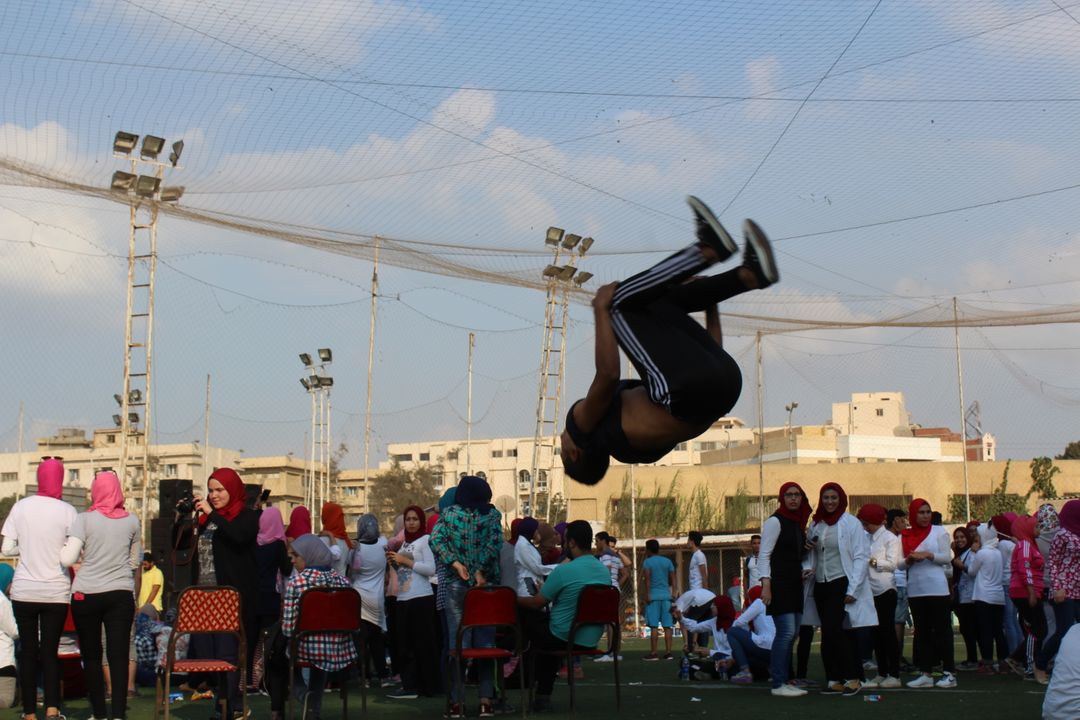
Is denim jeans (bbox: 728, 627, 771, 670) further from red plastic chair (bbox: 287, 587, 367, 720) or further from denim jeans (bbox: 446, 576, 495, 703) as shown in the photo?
red plastic chair (bbox: 287, 587, 367, 720)

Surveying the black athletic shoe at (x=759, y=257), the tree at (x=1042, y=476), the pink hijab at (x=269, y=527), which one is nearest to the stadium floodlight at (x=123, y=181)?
the pink hijab at (x=269, y=527)

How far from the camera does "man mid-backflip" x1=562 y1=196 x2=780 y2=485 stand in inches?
225

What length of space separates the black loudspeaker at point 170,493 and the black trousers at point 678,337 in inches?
445

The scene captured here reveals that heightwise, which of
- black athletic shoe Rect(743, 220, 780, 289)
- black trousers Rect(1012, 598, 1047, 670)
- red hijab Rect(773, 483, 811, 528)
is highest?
black athletic shoe Rect(743, 220, 780, 289)

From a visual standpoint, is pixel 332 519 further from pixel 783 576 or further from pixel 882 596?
pixel 882 596

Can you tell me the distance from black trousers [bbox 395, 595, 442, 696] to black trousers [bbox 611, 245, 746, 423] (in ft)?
19.6

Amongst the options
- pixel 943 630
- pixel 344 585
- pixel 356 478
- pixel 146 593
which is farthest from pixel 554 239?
pixel 356 478

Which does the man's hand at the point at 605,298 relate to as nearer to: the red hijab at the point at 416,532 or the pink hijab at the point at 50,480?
the pink hijab at the point at 50,480


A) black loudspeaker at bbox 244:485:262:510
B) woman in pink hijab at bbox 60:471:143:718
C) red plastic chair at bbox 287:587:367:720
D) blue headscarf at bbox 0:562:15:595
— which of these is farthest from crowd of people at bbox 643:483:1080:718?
blue headscarf at bbox 0:562:15:595

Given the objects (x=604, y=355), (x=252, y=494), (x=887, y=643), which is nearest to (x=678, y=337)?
(x=604, y=355)

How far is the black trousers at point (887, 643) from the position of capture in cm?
1186

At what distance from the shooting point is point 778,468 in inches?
1781

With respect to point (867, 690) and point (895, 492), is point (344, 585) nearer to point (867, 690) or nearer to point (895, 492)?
point (867, 690)

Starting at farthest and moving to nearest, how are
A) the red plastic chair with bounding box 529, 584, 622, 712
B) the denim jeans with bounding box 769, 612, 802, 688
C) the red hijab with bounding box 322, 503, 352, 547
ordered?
the red hijab with bounding box 322, 503, 352, 547 → the denim jeans with bounding box 769, 612, 802, 688 → the red plastic chair with bounding box 529, 584, 622, 712
